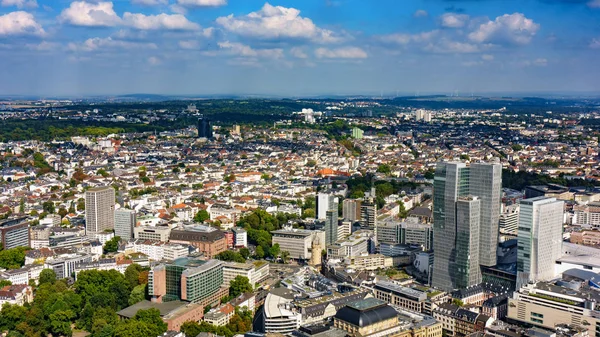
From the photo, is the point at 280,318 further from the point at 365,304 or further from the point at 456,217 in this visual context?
the point at 456,217

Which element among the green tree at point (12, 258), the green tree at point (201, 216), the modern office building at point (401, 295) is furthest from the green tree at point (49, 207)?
the modern office building at point (401, 295)

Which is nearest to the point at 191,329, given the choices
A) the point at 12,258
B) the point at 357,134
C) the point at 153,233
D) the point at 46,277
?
the point at 46,277

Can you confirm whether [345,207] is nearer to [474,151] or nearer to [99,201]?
[99,201]

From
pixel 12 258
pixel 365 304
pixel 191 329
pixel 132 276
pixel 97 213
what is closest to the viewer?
pixel 365 304

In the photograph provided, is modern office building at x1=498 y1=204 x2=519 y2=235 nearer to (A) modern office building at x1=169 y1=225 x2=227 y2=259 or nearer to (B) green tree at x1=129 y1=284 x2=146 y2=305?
(A) modern office building at x1=169 y1=225 x2=227 y2=259

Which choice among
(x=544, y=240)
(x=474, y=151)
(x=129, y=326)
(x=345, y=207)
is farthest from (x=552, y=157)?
(x=129, y=326)

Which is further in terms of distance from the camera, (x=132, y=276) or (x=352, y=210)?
(x=352, y=210)
